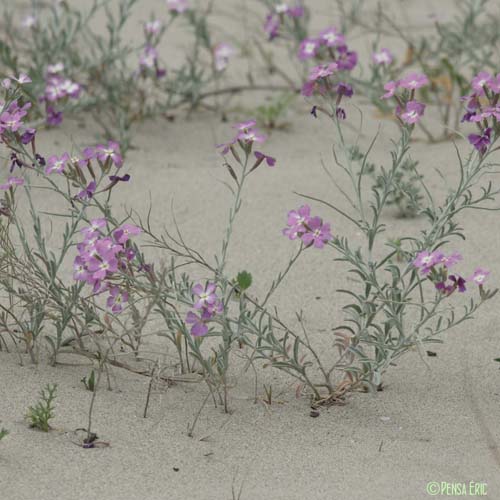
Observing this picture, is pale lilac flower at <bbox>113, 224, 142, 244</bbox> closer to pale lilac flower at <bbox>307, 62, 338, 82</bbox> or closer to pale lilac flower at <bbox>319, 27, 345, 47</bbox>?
pale lilac flower at <bbox>307, 62, 338, 82</bbox>

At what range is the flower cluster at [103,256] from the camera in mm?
2742

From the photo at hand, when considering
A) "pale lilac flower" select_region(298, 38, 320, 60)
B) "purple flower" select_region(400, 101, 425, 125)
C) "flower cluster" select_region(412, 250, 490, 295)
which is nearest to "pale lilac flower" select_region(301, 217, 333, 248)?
"flower cluster" select_region(412, 250, 490, 295)

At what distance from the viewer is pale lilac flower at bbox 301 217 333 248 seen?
2.76 m

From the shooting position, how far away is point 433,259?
2684mm

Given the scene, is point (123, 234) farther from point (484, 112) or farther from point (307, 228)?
point (484, 112)

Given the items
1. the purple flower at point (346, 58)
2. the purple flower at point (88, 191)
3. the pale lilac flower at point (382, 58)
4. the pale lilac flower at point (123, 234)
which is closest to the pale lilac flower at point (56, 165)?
the purple flower at point (88, 191)

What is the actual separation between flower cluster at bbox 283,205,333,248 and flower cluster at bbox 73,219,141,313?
416mm

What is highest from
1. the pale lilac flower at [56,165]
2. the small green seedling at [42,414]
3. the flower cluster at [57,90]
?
the flower cluster at [57,90]

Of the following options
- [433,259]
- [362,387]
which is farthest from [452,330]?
[433,259]

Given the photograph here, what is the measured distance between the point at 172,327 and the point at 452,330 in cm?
106

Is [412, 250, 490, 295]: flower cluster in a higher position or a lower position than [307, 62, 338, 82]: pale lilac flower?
lower

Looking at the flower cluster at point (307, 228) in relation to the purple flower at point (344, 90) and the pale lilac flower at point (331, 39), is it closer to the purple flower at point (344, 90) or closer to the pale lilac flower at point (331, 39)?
the purple flower at point (344, 90)

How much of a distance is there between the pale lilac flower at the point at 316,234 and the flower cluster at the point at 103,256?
453 millimetres

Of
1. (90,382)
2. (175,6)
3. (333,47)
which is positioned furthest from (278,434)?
(175,6)
